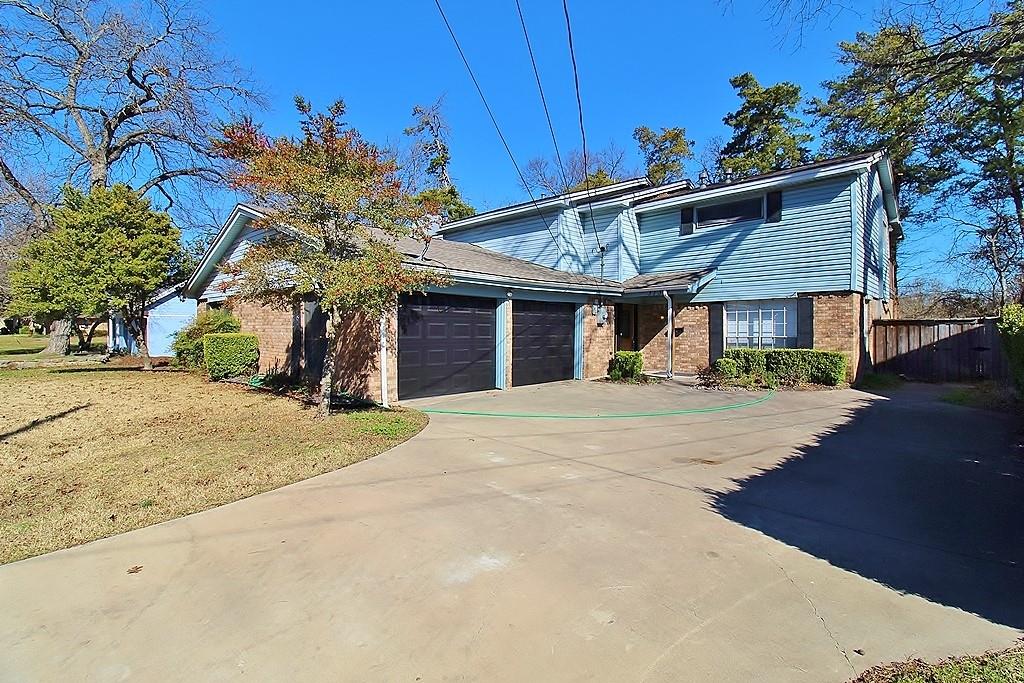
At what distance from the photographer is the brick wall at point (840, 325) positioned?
14367mm

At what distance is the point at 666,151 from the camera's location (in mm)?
34125

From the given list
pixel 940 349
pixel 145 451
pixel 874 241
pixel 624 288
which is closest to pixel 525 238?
pixel 624 288

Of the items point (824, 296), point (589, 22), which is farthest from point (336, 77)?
point (824, 296)

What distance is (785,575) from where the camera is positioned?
3.55 meters

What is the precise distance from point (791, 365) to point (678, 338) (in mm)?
3798

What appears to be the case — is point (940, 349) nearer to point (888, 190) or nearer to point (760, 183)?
point (888, 190)

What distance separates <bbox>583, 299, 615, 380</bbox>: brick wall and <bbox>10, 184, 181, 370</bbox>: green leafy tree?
1299cm

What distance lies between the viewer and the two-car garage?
11.2m

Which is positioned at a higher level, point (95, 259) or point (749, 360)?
point (95, 259)

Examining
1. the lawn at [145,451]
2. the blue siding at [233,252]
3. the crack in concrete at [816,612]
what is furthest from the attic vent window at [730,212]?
the crack in concrete at [816,612]

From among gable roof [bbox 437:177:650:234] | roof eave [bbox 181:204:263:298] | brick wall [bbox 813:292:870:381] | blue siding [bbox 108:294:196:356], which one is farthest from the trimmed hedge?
blue siding [bbox 108:294:196:356]

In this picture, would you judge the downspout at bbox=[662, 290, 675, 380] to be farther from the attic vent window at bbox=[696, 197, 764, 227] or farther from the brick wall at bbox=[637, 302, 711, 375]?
the attic vent window at bbox=[696, 197, 764, 227]

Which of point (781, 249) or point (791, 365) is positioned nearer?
point (791, 365)

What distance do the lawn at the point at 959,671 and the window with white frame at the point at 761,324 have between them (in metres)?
14.2
